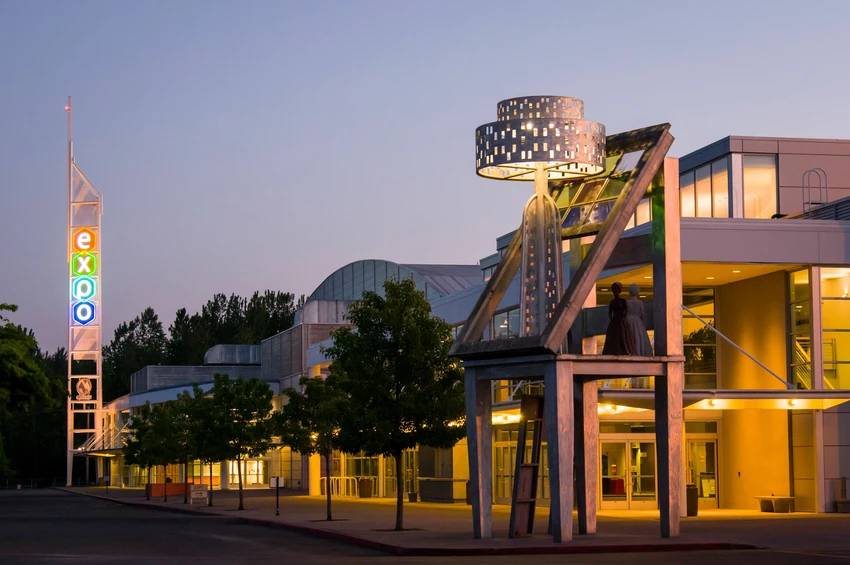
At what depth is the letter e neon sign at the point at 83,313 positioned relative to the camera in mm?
93250

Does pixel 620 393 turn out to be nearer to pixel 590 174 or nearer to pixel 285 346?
pixel 590 174

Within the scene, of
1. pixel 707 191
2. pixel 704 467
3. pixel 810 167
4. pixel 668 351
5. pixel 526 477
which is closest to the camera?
pixel 668 351

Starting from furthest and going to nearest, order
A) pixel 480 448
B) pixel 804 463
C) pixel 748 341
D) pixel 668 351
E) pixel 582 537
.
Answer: pixel 748 341, pixel 804 463, pixel 480 448, pixel 582 537, pixel 668 351

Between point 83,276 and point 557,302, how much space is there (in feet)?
246

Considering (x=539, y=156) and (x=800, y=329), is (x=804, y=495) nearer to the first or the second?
(x=800, y=329)

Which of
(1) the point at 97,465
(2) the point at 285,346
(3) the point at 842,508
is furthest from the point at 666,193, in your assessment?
(1) the point at 97,465

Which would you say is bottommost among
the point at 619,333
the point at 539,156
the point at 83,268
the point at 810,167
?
the point at 619,333

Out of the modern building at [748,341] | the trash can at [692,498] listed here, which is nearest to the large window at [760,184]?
the modern building at [748,341]

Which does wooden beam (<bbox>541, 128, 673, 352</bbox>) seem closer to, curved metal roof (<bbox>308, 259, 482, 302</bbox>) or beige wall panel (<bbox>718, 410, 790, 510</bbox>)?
beige wall panel (<bbox>718, 410, 790, 510</bbox>)

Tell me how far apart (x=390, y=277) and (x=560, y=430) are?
201 ft

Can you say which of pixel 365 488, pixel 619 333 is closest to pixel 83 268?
pixel 365 488

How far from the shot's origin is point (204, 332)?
147 metres

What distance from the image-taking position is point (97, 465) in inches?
4715

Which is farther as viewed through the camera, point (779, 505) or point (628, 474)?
point (628, 474)
